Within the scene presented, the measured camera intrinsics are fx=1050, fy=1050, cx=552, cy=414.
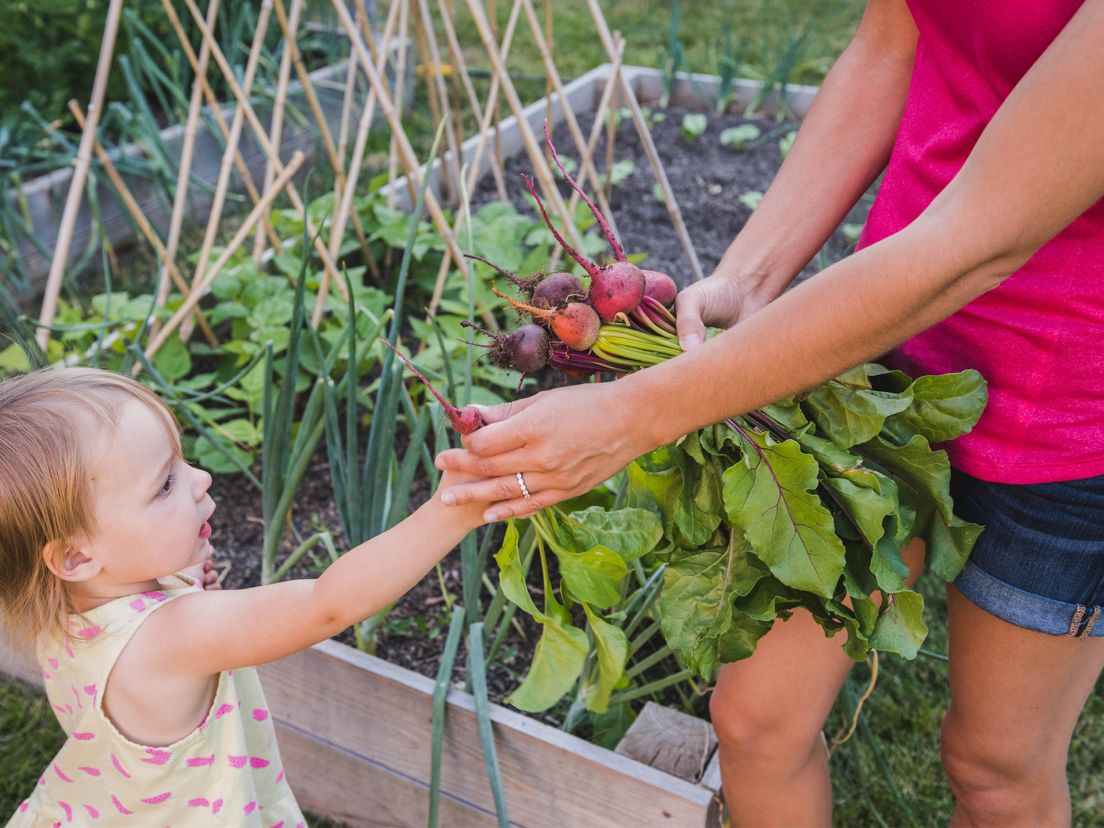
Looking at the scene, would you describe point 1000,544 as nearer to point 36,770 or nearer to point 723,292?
point 723,292

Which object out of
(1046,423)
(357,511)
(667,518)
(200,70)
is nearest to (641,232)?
(200,70)

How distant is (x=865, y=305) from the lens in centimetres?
93

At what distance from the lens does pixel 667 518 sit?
1.30 metres

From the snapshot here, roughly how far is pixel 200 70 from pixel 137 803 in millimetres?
1691

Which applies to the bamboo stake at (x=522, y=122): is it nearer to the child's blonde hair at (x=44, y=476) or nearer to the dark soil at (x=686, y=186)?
the dark soil at (x=686, y=186)

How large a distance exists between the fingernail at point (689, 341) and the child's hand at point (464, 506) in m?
0.27

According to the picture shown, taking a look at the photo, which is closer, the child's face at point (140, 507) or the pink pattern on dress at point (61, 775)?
the child's face at point (140, 507)

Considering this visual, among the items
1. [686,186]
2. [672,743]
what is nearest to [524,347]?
[672,743]

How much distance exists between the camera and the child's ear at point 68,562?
1092mm

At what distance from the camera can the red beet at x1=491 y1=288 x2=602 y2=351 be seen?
1129 millimetres

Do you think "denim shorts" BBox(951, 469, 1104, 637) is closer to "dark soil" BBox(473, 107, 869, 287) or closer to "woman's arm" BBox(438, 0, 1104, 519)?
"woman's arm" BBox(438, 0, 1104, 519)

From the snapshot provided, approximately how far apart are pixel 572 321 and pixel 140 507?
1.62 ft

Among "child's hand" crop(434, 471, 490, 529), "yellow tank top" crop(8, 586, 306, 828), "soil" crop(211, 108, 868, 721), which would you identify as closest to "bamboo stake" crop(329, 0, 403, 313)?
"soil" crop(211, 108, 868, 721)

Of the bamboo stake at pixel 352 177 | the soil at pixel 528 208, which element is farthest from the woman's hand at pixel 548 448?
the bamboo stake at pixel 352 177
